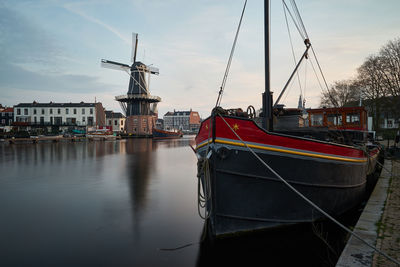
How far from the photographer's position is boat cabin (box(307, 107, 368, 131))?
9945 mm

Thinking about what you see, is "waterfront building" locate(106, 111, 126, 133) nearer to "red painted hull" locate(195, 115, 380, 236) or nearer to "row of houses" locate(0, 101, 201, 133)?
"row of houses" locate(0, 101, 201, 133)

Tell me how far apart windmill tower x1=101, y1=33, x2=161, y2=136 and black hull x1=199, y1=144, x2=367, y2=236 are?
5303 cm

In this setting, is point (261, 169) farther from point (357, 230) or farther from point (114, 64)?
point (114, 64)

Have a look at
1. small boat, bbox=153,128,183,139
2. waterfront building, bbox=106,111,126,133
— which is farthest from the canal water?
waterfront building, bbox=106,111,126,133

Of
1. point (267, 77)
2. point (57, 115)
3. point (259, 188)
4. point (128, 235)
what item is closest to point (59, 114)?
point (57, 115)

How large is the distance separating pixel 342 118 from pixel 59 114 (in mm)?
65908

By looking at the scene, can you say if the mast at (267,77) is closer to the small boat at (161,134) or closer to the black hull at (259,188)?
the black hull at (259,188)

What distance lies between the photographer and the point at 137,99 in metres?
56.3

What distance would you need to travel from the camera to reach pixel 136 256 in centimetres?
510

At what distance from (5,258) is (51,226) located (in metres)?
1.79

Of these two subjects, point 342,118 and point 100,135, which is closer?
point 342,118

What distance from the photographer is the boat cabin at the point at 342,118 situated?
9945 mm

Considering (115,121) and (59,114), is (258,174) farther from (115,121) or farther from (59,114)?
(115,121)

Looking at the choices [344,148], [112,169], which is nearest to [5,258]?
[344,148]
